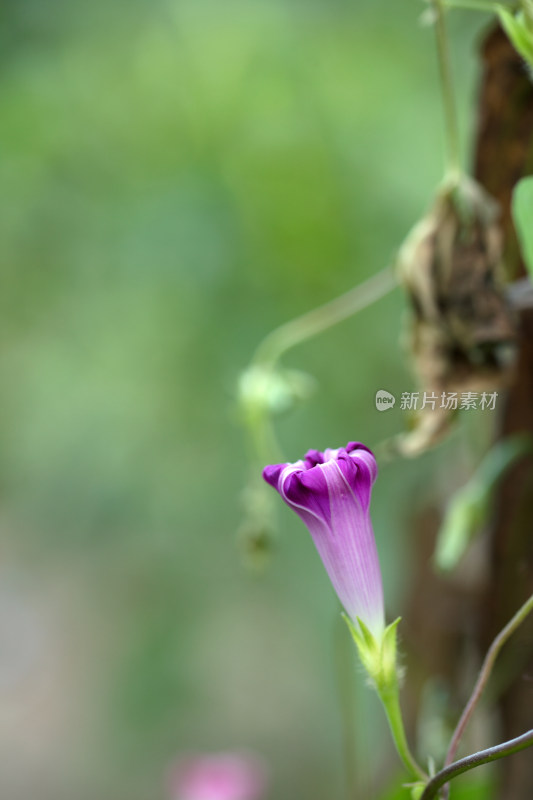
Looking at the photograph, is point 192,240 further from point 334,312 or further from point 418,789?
point 418,789

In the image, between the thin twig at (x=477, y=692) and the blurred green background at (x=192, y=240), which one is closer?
the thin twig at (x=477, y=692)

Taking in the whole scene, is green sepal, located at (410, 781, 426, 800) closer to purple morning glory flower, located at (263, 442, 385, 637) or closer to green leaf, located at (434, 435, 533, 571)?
purple morning glory flower, located at (263, 442, 385, 637)

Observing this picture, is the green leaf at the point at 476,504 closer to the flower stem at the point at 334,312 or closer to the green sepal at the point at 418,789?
the flower stem at the point at 334,312

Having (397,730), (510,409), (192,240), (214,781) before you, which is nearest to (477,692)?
(397,730)

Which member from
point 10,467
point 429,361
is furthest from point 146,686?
point 429,361

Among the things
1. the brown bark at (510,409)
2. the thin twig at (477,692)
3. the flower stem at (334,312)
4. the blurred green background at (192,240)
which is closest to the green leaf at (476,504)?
the brown bark at (510,409)

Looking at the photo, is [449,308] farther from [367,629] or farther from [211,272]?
[211,272]
